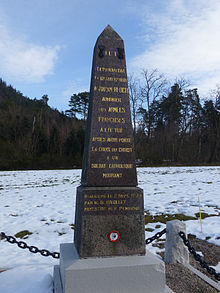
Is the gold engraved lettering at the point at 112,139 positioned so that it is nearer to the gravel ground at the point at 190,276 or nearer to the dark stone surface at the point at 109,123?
the dark stone surface at the point at 109,123

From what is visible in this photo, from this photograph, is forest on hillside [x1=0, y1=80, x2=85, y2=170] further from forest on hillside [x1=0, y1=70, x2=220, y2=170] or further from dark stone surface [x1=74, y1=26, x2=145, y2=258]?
dark stone surface [x1=74, y1=26, x2=145, y2=258]

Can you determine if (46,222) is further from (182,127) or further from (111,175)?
(182,127)

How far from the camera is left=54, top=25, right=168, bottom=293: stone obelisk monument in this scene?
2.97 metres

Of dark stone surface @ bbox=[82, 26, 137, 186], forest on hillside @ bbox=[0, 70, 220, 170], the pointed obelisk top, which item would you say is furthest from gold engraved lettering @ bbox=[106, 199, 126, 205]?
forest on hillside @ bbox=[0, 70, 220, 170]

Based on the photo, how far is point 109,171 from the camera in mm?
3533

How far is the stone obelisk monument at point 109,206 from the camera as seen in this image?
9.75 ft

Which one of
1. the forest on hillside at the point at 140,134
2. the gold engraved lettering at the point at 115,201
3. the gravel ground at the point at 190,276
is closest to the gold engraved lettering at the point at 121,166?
the gold engraved lettering at the point at 115,201

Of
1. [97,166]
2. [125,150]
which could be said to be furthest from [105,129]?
[97,166]

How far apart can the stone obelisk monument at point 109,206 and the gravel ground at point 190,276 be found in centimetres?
73

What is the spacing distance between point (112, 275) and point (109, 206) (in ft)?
2.68

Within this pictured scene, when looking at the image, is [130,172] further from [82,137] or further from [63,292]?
[82,137]

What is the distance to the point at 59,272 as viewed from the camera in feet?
11.8

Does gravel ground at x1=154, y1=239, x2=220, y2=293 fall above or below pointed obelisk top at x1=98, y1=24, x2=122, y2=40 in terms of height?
below

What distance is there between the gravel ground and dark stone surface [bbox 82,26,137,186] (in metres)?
1.62
